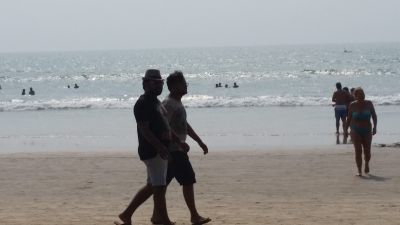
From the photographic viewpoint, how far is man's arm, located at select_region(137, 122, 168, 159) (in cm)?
662

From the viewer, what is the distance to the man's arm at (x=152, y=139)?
662 centimetres

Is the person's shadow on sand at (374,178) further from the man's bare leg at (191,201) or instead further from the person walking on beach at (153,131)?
the person walking on beach at (153,131)

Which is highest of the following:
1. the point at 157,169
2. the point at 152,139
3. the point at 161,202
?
the point at 152,139

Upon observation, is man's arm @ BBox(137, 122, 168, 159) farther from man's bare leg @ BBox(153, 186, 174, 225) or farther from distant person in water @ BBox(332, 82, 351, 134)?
distant person in water @ BBox(332, 82, 351, 134)

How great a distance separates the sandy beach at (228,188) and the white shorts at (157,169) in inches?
35.4

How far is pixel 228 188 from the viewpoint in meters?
10.0

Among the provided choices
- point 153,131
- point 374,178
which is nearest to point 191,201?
point 153,131

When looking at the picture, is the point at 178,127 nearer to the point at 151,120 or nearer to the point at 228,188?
the point at 151,120

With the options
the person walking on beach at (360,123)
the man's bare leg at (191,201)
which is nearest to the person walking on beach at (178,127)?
the man's bare leg at (191,201)

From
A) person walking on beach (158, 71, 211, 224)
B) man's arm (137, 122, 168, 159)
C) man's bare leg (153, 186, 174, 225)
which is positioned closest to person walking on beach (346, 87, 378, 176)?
person walking on beach (158, 71, 211, 224)

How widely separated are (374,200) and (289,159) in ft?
14.4

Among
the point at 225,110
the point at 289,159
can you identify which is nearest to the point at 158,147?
the point at 289,159

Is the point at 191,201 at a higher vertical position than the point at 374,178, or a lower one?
higher

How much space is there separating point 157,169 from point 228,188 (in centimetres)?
336
